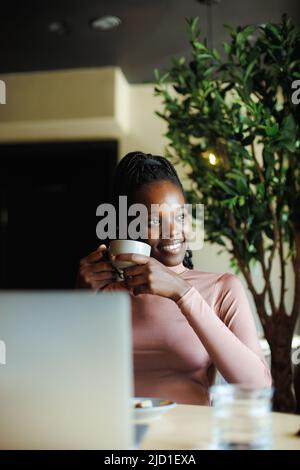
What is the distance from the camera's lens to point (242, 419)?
853 millimetres

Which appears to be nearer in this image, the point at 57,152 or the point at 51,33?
the point at 51,33

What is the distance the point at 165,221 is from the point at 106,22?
91.2 inches

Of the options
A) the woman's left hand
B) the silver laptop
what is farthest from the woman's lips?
the silver laptop

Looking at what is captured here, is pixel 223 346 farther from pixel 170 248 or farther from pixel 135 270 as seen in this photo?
pixel 170 248

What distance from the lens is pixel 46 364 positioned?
697mm

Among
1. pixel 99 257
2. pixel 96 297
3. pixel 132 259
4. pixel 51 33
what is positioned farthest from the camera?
pixel 51 33

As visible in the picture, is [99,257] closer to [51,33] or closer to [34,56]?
[51,33]

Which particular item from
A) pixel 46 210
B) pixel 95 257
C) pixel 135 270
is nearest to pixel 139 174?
pixel 95 257

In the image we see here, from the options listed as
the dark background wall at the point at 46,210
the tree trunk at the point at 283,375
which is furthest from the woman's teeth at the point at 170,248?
the dark background wall at the point at 46,210

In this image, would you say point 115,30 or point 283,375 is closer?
point 283,375

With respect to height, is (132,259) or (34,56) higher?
(34,56)

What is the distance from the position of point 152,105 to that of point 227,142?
2.10 m

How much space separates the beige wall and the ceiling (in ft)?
0.44

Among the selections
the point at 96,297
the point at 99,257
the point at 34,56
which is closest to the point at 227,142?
the point at 99,257
